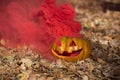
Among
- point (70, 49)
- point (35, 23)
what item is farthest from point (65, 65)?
point (35, 23)

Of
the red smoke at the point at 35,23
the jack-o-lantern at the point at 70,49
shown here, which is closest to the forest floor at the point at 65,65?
the jack-o-lantern at the point at 70,49

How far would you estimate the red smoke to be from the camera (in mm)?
5938

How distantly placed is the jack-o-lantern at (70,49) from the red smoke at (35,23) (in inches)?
7.9

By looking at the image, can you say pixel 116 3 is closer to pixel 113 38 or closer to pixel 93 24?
pixel 93 24

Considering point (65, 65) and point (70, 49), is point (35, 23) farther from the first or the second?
point (65, 65)

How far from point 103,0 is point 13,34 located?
603 cm

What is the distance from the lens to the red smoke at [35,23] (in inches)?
234

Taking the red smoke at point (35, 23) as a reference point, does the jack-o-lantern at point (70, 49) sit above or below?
below

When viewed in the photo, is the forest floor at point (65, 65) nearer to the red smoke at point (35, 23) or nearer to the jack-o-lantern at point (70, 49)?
the jack-o-lantern at point (70, 49)

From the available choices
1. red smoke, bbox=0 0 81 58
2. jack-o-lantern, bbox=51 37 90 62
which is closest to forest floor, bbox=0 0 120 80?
jack-o-lantern, bbox=51 37 90 62

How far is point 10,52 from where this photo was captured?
5.98 m

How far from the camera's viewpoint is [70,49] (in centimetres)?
566

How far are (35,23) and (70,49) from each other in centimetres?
107

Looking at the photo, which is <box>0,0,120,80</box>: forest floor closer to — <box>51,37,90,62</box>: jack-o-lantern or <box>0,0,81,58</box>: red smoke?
<box>51,37,90,62</box>: jack-o-lantern
